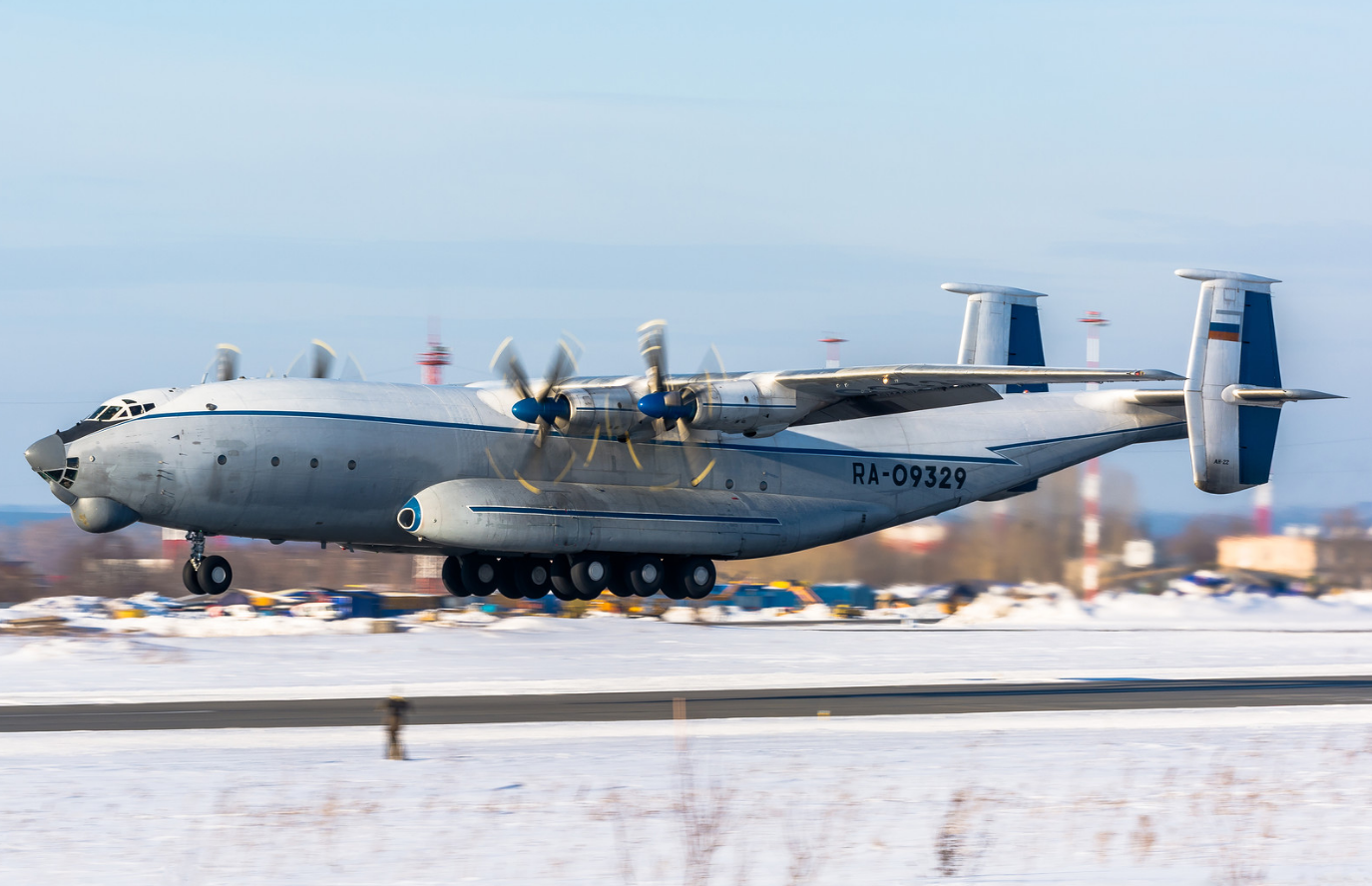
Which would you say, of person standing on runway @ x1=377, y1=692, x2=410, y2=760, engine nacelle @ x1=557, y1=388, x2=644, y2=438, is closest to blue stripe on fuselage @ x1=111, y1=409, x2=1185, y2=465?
engine nacelle @ x1=557, y1=388, x2=644, y2=438

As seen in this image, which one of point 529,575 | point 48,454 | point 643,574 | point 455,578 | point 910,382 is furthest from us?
point 455,578

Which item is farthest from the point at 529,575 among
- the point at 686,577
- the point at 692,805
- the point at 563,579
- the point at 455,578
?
the point at 692,805

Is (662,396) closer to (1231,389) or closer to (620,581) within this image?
(620,581)

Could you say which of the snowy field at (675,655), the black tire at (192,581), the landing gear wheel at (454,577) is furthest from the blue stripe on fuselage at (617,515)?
the black tire at (192,581)

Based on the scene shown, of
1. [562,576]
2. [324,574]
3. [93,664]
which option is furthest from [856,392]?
[324,574]

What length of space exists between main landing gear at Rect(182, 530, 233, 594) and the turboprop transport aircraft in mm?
40

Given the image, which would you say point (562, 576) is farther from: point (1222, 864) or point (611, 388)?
point (1222, 864)

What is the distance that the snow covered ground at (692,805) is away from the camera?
1066cm

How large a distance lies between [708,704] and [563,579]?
32.7 feet

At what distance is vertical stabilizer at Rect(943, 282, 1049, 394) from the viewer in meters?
37.3

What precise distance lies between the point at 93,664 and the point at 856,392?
50.1 ft

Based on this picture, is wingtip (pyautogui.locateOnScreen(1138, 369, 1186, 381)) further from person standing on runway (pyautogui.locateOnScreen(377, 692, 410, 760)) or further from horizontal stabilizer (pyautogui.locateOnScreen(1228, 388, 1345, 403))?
person standing on runway (pyautogui.locateOnScreen(377, 692, 410, 760))

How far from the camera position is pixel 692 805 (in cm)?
1269

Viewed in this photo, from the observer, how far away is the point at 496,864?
420 inches
